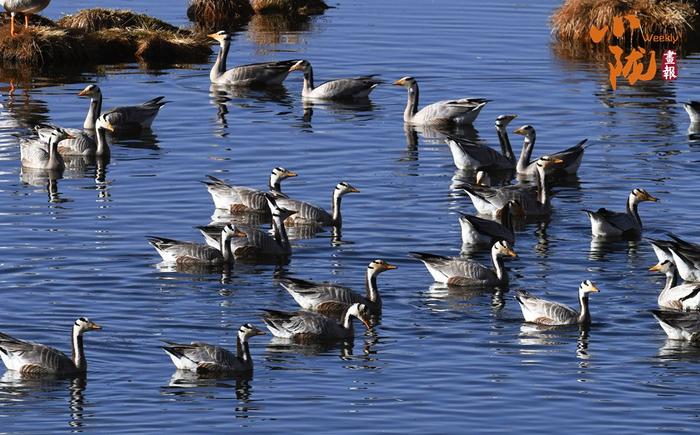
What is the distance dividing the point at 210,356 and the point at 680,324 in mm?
7543

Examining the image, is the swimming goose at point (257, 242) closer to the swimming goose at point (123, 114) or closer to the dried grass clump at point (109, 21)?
the swimming goose at point (123, 114)

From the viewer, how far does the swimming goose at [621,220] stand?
104 ft

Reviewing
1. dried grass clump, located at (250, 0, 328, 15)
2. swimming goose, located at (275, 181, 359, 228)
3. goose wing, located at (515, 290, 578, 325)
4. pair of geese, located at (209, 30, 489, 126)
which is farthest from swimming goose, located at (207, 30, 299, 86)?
goose wing, located at (515, 290, 578, 325)

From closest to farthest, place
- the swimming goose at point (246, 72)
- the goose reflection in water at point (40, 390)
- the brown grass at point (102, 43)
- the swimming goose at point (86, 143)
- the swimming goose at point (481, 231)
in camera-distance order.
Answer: the goose reflection in water at point (40, 390), the swimming goose at point (481, 231), the swimming goose at point (86, 143), the swimming goose at point (246, 72), the brown grass at point (102, 43)

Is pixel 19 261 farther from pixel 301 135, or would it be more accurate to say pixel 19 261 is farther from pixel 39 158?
pixel 301 135

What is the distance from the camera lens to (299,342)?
82.8ft

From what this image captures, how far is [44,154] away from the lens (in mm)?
37781

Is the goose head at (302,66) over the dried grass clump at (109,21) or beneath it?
beneath

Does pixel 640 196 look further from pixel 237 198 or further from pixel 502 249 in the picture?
pixel 237 198

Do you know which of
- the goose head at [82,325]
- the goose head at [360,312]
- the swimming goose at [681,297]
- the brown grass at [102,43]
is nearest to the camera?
the goose head at [82,325]

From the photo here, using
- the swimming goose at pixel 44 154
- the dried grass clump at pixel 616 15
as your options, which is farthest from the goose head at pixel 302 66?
the dried grass clump at pixel 616 15

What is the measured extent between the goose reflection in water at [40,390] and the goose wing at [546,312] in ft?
24.1

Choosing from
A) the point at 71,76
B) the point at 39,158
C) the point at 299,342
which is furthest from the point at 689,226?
the point at 71,76

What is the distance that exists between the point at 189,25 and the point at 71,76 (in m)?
9.57
